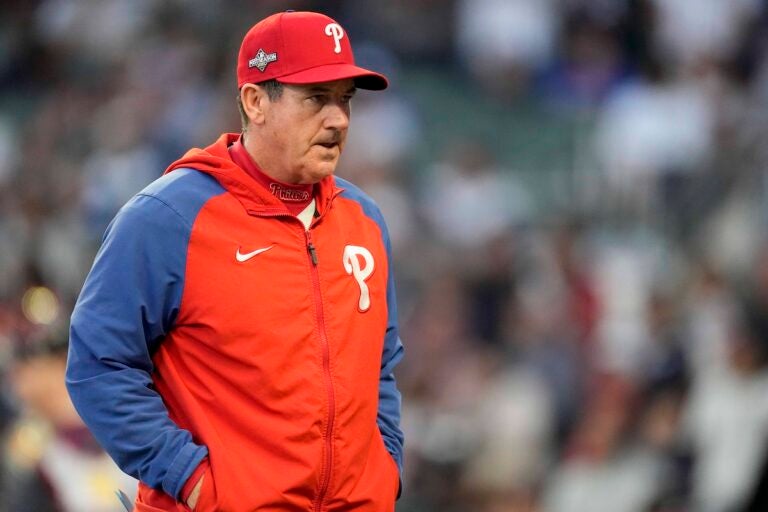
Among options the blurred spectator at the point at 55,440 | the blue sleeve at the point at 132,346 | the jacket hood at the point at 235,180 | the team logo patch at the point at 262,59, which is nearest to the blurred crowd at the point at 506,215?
the blurred spectator at the point at 55,440

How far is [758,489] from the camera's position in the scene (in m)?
7.40

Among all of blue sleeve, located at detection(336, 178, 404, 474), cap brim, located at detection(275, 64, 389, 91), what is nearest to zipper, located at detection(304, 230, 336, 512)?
blue sleeve, located at detection(336, 178, 404, 474)

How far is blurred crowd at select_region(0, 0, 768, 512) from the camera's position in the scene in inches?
323

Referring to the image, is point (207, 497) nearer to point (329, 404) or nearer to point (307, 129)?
point (329, 404)

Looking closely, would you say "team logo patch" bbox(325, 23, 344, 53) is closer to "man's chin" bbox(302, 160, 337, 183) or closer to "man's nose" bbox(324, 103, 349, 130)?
"man's nose" bbox(324, 103, 349, 130)

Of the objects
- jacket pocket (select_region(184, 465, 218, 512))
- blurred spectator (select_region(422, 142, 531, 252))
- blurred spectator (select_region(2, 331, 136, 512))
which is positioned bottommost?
blurred spectator (select_region(422, 142, 531, 252))

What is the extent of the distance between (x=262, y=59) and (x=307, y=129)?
22 centimetres

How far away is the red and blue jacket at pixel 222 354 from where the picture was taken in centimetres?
340

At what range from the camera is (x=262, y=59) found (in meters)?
3.62

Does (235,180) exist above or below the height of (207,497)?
above

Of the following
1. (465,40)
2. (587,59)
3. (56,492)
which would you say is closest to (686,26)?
(587,59)

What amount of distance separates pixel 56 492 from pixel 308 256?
2.41 metres

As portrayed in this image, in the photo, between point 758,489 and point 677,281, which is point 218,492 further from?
point 677,281

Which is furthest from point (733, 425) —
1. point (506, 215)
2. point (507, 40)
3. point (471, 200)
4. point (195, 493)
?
point (195, 493)
